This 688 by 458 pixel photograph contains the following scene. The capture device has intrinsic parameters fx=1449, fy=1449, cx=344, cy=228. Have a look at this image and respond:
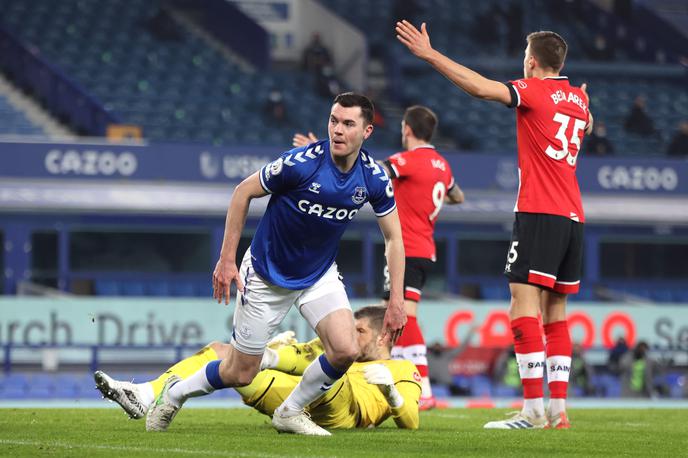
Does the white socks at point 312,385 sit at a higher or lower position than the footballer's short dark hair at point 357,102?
lower

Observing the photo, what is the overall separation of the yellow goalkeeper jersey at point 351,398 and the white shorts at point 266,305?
0.73 meters

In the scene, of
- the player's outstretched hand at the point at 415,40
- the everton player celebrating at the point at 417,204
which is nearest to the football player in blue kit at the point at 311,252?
the player's outstretched hand at the point at 415,40

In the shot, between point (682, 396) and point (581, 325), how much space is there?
1.78m

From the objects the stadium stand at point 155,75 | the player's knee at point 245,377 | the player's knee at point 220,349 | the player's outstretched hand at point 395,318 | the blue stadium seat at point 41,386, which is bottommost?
the blue stadium seat at point 41,386

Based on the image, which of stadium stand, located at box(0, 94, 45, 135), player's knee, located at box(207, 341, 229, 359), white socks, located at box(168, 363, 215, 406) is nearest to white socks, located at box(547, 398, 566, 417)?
player's knee, located at box(207, 341, 229, 359)

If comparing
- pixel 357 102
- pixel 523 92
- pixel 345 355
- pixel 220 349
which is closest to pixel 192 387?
pixel 220 349

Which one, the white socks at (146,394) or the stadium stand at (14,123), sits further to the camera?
the stadium stand at (14,123)

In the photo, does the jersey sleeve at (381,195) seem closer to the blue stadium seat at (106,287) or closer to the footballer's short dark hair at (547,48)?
the footballer's short dark hair at (547,48)

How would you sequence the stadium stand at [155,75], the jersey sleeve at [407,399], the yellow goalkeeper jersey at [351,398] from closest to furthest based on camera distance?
the yellow goalkeeper jersey at [351,398] < the jersey sleeve at [407,399] < the stadium stand at [155,75]

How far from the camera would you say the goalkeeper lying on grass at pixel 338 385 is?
27.8ft

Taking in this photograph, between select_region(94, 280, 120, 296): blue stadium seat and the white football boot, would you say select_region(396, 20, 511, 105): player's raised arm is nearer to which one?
the white football boot

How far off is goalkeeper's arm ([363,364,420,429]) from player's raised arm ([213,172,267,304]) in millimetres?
1110

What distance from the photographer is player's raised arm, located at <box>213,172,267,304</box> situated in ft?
24.0

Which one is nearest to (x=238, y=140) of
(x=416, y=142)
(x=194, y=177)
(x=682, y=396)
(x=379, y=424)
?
(x=194, y=177)
